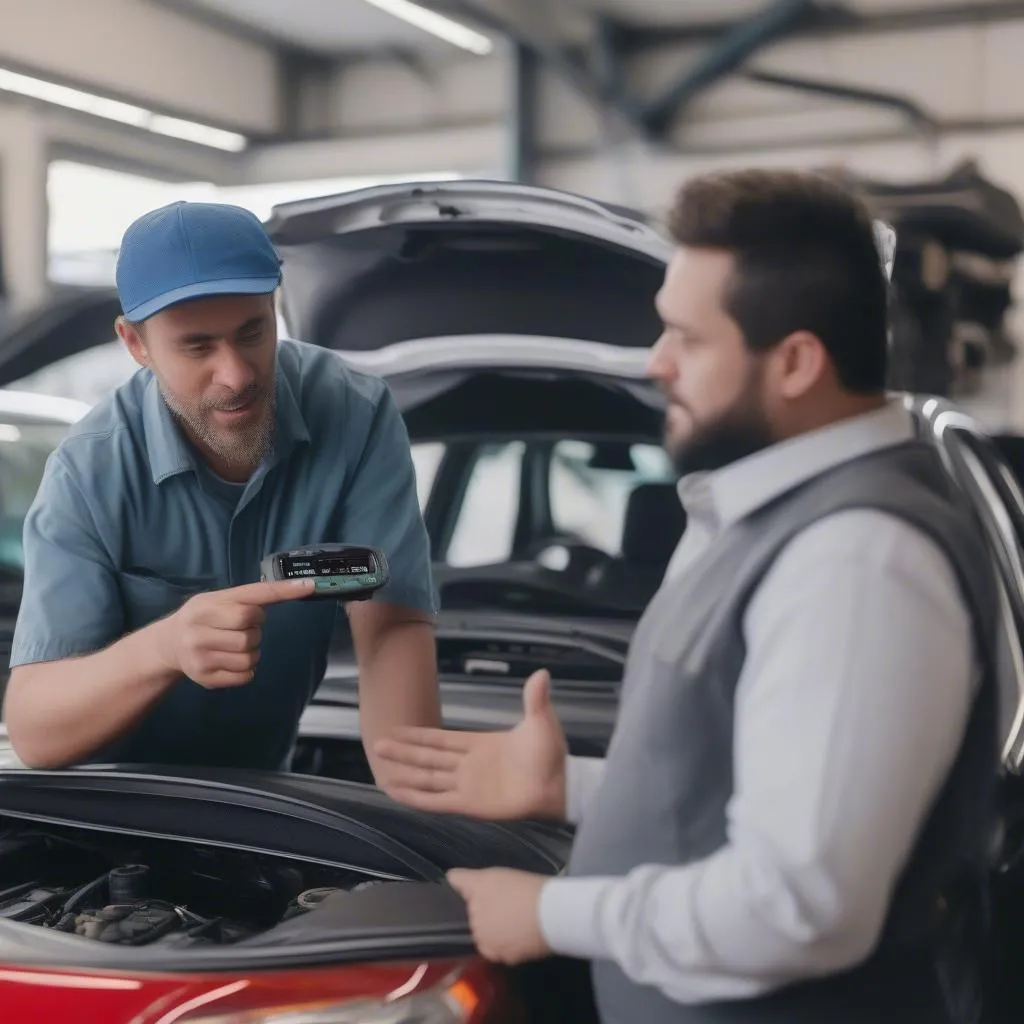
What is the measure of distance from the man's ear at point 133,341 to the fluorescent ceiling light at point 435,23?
438cm

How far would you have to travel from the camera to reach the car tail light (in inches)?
42.7

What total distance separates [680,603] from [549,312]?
48.3 inches

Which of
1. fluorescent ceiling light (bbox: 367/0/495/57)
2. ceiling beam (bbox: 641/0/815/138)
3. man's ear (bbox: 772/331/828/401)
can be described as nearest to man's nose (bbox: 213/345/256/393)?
man's ear (bbox: 772/331/828/401)

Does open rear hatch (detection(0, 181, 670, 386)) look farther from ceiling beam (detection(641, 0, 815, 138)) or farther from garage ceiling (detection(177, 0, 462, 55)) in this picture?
ceiling beam (detection(641, 0, 815, 138))

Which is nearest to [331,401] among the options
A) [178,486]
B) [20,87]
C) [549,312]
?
[178,486]

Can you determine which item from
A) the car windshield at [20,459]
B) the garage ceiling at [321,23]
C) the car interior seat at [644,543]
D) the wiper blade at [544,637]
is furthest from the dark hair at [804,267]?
the garage ceiling at [321,23]

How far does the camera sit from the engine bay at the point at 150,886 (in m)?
1.32

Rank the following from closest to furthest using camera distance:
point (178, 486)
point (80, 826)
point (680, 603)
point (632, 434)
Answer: point (680, 603), point (80, 826), point (178, 486), point (632, 434)

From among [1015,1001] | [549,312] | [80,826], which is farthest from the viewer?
[549,312]

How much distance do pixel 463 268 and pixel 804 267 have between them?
4.10ft

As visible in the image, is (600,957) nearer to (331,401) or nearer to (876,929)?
(876,929)

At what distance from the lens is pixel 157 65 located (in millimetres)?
6516

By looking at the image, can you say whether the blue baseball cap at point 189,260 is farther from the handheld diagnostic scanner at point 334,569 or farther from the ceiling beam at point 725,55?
the ceiling beam at point 725,55

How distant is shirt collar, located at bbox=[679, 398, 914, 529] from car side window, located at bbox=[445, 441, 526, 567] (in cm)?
154
